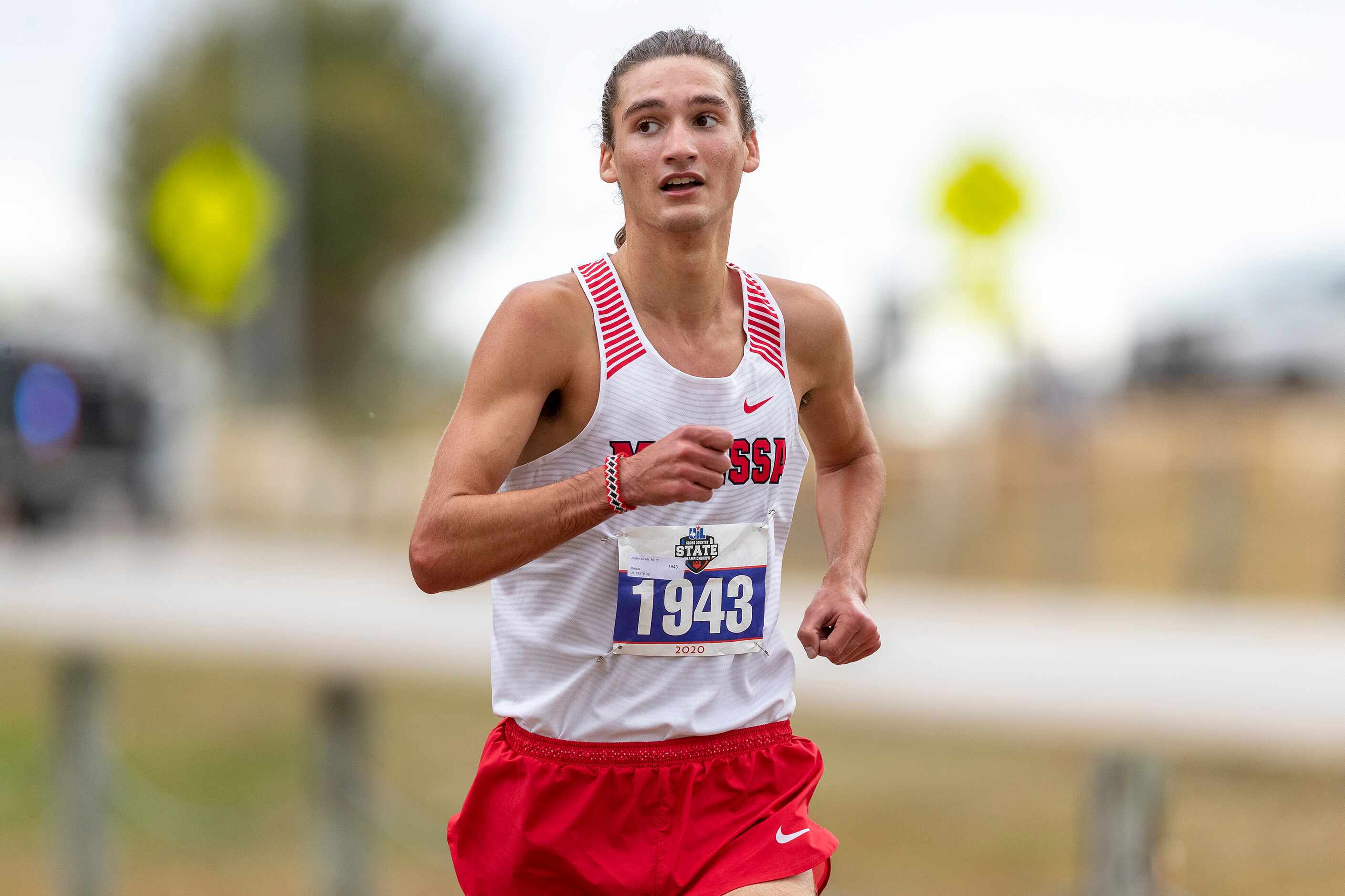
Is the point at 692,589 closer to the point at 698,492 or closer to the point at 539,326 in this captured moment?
the point at 698,492

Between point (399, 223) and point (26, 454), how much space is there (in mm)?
7452

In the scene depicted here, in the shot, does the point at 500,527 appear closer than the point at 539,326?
Yes

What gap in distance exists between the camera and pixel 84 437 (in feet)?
38.1

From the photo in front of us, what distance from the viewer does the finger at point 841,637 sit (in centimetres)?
207

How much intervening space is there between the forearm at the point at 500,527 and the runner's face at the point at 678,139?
1.20 ft

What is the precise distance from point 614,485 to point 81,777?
18.9 feet

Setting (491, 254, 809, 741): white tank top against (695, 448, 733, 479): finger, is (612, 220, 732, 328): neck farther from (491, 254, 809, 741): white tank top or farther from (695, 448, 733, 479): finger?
(695, 448, 733, 479): finger

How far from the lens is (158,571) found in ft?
28.6

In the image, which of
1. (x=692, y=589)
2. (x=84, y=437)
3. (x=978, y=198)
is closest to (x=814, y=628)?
(x=692, y=589)

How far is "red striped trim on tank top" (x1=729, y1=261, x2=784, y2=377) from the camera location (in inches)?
86.3

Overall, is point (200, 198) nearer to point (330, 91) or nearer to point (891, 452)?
point (330, 91)

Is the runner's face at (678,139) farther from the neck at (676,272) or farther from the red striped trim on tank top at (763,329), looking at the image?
the red striped trim on tank top at (763,329)

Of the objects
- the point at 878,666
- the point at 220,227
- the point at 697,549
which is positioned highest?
the point at 220,227

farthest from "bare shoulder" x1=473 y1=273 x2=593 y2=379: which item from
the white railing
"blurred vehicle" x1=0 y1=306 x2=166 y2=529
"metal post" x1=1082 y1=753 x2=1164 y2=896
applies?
"blurred vehicle" x1=0 y1=306 x2=166 y2=529
